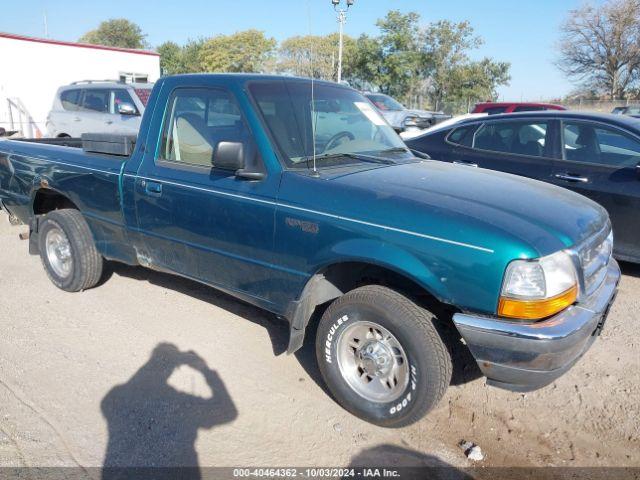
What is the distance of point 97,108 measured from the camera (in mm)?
10500

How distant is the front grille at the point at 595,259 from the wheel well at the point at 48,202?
430 cm

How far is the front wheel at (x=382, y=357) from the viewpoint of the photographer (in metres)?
2.76

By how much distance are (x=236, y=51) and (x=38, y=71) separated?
27841 millimetres

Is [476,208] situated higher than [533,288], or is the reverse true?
[476,208]

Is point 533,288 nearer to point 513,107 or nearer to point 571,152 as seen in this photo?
point 571,152

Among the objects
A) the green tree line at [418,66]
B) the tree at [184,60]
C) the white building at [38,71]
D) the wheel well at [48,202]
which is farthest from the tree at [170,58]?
the wheel well at [48,202]

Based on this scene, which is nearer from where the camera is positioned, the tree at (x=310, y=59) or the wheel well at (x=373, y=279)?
the wheel well at (x=373, y=279)

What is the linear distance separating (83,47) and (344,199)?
19.8 meters

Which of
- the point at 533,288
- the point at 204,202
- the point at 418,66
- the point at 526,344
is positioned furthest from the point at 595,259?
the point at 418,66

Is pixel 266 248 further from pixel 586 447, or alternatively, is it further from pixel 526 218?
pixel 586 447

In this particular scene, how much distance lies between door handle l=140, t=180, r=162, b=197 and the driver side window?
0.21 metres

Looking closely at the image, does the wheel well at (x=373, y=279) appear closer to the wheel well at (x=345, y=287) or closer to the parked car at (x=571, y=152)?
the wheel well at (x=345, y=287)

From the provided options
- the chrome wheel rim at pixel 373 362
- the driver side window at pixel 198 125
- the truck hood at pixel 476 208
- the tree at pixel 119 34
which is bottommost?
the chrome wheel rim at pixel 373 362

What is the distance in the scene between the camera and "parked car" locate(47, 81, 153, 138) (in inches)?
395
